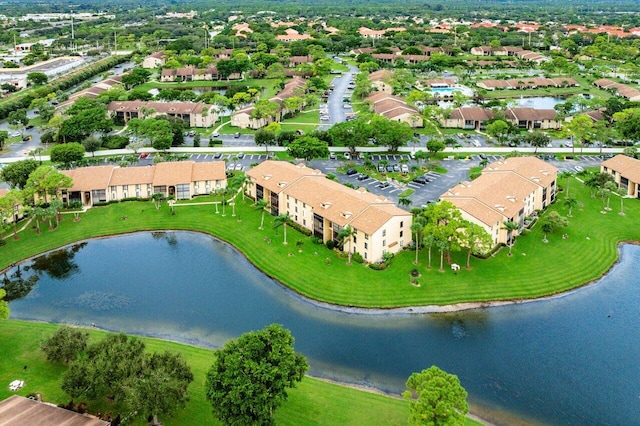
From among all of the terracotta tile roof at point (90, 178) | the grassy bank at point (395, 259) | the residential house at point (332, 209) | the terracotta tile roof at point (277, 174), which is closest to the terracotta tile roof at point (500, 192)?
the grassy bank at point (395, 259)

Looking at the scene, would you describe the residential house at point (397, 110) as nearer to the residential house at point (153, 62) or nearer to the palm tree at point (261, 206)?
the palm tree at point (261, 206)

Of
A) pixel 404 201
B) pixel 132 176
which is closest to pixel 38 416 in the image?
pixel 404 201

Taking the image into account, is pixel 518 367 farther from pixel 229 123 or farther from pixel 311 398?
pixel 229 123

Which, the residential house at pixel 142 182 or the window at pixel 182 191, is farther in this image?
the window at pixel 182 191

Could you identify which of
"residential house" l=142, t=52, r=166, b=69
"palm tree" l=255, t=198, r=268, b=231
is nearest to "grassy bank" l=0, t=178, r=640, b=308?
"palm tree" l=255, t=198, r=268, b=231

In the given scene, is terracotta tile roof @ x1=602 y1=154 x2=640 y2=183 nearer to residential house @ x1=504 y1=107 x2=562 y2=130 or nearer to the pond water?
the pond water
